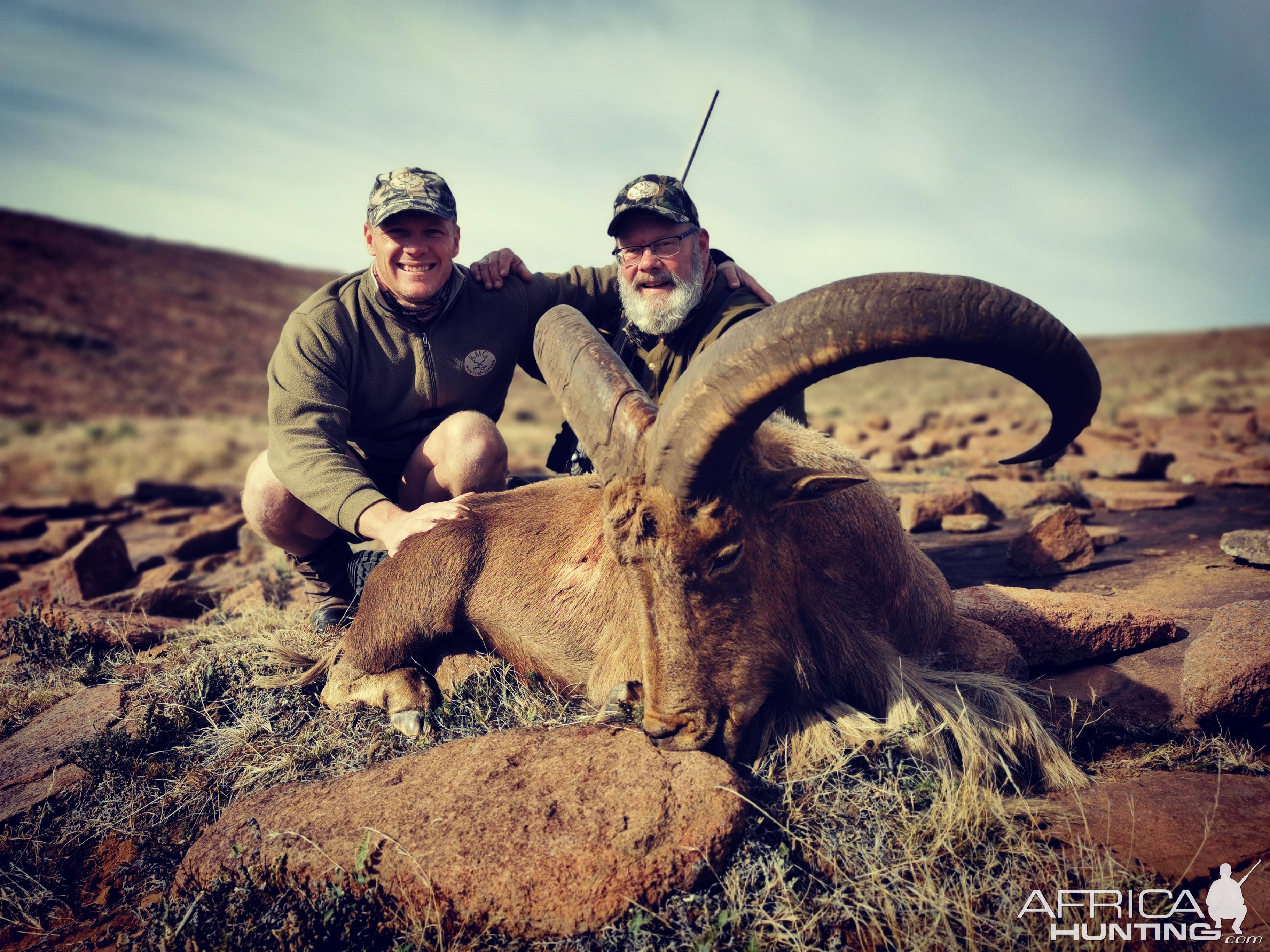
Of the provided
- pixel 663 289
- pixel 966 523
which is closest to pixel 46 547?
pixel 663 289

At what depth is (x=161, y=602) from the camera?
4867 millimetres

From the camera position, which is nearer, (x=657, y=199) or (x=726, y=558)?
(x=726, y=558)

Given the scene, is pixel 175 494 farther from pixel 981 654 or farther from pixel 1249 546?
pixel 1249 546

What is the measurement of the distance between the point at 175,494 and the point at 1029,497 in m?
10.4

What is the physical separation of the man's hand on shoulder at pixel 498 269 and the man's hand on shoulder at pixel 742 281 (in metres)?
1.23

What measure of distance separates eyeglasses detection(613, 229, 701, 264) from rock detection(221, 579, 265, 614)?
323 centimetres

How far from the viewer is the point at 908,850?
2.27m

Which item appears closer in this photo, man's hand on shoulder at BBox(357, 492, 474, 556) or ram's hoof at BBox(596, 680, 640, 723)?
ram's hoof at BBox(596, 680, 640, 723)

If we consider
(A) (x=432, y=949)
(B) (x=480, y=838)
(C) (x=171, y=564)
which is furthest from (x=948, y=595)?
(C) (x=171, y=564)

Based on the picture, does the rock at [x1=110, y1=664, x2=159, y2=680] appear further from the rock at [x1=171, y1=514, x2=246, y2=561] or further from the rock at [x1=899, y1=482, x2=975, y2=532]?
the rock at [x1=899, y1=482, x2=975, y2=532]

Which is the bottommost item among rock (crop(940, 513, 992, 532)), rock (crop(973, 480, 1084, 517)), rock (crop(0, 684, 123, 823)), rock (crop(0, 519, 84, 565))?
rock (crop(0, 519, 84, 565))

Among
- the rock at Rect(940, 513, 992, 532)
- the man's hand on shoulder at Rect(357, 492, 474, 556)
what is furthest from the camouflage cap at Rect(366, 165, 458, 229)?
the rock at Rect(940, 513, 992, 532)

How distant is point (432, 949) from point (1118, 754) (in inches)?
106

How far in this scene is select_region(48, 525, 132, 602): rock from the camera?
17.1ft
